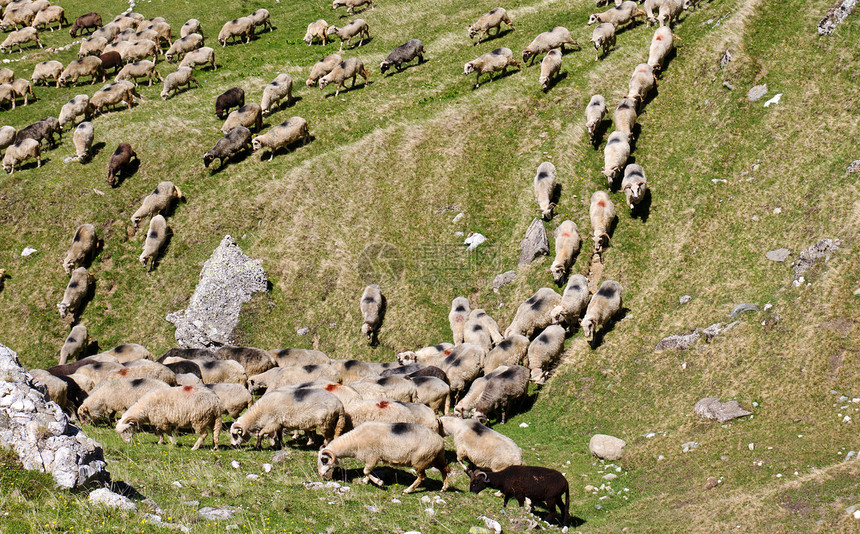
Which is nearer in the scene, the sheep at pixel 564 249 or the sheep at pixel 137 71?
the sheep at pixel 564 249

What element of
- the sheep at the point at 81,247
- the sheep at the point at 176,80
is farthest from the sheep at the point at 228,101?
the sheep at the point at 81,247

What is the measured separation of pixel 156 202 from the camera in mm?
30766

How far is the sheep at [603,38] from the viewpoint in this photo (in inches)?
1337

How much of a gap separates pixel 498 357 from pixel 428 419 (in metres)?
5.43

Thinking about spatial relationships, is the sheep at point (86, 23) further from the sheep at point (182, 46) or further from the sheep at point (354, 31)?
the sheep at point (354, 31)

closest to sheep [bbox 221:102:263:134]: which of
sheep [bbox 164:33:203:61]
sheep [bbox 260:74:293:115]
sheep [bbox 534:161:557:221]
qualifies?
sheep [bbox 260:74:293:115]

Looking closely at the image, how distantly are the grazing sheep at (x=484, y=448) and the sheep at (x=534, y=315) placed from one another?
6293 millimetres

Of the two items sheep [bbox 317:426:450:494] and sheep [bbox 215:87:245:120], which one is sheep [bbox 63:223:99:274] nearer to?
sheep [bbox 215:87:245:120]

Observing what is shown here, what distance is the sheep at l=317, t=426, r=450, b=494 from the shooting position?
49.6 feet

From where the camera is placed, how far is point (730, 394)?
18188 millimetres

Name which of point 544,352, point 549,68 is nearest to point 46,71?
point 549,68

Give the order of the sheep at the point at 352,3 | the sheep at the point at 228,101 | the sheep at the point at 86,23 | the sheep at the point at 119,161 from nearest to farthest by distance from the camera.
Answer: the sheep at the point at 119,161
the sheep at the point at 228,101
the sheep at the point at 352,3
the sheep at the point at 86,23

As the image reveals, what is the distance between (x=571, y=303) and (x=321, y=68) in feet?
74.9

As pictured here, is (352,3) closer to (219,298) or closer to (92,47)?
(92,47)
